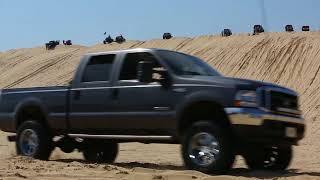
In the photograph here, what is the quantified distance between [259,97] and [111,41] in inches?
1850

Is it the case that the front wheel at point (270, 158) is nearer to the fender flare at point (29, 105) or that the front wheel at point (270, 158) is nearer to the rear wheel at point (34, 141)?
the rear wheel at point (34, 141)

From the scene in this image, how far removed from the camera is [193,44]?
155 feet

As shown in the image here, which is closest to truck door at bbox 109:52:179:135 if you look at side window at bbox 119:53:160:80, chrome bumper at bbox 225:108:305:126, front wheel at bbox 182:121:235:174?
side window at bbox 119:53:160:80

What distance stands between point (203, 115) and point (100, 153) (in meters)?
3.28

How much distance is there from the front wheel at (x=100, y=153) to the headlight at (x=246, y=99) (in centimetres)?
380

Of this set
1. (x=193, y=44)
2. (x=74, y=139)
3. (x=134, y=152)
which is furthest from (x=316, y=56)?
(x=74, y=139)

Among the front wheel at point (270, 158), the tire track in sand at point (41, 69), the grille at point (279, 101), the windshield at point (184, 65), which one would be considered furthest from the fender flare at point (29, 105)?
the tire track in sand at point (41, 69)

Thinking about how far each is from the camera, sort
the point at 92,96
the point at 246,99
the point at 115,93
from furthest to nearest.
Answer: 1. the point at 92,96
2. the point at 115,93
3. the point at 246,99

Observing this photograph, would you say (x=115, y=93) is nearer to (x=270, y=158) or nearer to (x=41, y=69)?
(x=270, y=158)

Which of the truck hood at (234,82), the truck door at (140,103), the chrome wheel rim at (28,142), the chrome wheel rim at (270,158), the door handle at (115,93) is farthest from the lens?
the chrome wheel rim at (28,142)

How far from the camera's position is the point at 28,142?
11852 mm

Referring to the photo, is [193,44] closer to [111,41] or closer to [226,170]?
[111,41]

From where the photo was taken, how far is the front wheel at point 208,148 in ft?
29.0

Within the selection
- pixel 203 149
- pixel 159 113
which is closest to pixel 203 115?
pixel 203 149
